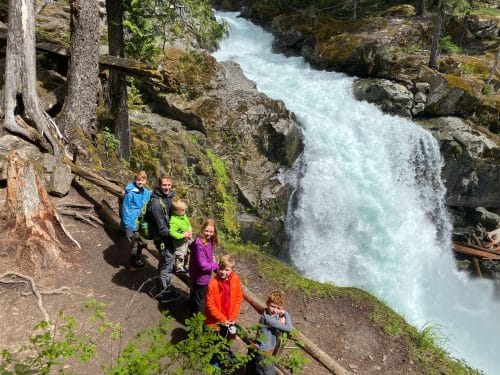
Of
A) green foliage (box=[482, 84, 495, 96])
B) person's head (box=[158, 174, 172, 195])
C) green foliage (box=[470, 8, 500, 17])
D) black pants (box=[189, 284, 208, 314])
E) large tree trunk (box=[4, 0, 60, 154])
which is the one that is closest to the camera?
black pants (box=[189, 284, 208, 314])

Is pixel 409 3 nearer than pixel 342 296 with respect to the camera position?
No

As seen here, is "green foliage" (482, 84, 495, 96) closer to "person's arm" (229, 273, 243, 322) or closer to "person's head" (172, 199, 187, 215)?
"person's head" (172, 199, 187, 215)

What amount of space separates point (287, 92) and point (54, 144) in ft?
39.9

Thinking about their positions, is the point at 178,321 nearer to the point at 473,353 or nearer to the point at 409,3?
the point at 473,353

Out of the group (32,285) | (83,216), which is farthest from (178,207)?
(83,216)

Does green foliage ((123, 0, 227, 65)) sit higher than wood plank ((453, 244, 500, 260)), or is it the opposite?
green foliage ((123, 0, 227, 65))

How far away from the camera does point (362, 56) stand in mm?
21031

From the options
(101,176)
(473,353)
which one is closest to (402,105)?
(473,353)

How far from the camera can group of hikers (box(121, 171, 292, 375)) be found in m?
5.16

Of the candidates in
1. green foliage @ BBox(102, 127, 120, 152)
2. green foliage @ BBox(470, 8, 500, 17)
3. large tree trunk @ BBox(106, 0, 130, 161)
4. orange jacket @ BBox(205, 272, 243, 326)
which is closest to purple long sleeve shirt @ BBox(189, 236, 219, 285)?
orange jacket @ BBox(205, 272, 243, 326)

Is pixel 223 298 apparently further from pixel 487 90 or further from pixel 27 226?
pixel 487 90

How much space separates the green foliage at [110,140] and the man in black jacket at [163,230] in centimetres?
584

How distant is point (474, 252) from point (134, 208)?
16241 millimetres

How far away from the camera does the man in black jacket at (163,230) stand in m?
6.04
